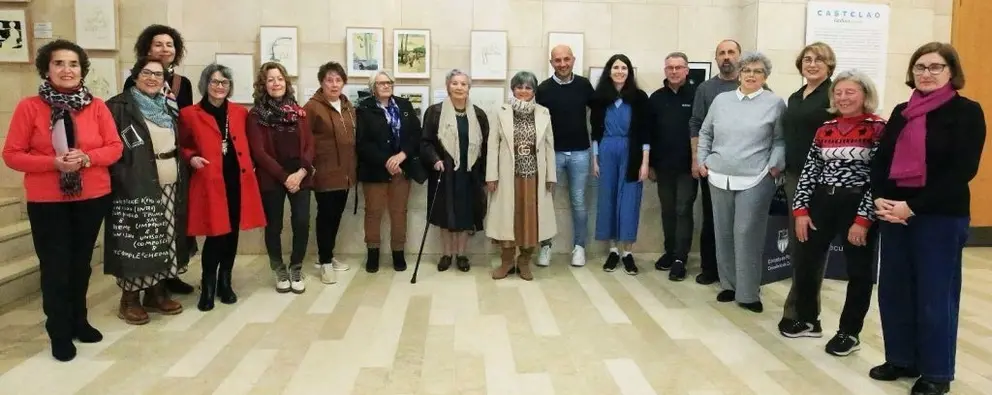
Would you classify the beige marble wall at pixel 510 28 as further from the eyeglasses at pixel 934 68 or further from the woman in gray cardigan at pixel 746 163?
the eyeglasses at pixel 934 68

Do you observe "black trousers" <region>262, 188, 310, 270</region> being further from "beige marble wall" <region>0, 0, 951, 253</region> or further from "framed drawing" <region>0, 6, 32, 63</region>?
"framed drawing" <region>0, 6, 32, 63</region>

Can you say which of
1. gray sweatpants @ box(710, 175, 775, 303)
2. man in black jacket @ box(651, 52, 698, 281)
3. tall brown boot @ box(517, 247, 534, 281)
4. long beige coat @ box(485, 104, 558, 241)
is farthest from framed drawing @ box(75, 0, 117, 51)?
gray sweatpants @ box(710, 175, 775, 303)

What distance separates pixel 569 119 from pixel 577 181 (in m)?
0.48

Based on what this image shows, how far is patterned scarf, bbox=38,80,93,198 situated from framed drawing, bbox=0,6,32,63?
266 cm

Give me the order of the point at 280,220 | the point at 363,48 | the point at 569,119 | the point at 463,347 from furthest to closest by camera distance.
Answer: the point at 363,48, the point at 569,119, the point at 280,220, the point at 463,347

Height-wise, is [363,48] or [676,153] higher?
[363,48]

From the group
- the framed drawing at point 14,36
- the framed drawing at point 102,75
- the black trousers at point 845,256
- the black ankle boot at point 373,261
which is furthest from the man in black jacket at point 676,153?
the framed drawing at point 14,36

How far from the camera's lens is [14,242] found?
4.44 metres

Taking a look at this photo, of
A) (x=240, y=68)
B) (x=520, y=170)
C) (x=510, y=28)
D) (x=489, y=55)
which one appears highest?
(x=510, y=28)

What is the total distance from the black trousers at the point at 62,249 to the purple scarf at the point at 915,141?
360 cm

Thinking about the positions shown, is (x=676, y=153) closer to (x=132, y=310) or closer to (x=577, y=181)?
(x=577, y=181)

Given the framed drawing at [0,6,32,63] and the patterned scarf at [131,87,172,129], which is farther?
the framed drawing at [0,6,32,63]

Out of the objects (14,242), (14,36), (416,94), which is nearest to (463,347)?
(416,94)

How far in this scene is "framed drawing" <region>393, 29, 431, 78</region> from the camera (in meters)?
5.47
